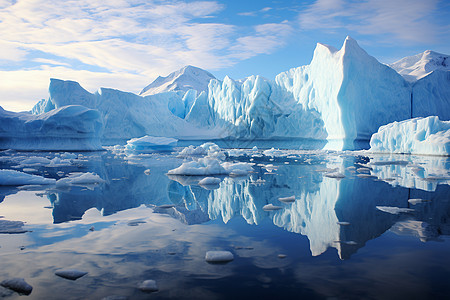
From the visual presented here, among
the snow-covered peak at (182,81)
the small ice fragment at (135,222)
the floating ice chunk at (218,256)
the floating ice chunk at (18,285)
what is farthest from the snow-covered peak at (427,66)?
the snow-covered peak at (182,81)

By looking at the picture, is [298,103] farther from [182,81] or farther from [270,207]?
[182,81]

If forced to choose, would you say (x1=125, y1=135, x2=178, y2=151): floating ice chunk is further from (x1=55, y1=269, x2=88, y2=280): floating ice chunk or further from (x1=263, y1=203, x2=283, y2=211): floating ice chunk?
(x1=55, y1=269, x2=88, y2=280): floating ice chunk

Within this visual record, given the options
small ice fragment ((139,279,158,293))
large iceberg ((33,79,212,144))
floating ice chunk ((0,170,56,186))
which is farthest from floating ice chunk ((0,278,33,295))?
large iceberg ((33,79,212,144))

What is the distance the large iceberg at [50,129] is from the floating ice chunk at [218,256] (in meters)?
18.6

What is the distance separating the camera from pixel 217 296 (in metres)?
1.73

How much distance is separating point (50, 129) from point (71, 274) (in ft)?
62.8

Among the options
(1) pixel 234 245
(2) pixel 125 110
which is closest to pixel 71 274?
(1) pixel 234 245

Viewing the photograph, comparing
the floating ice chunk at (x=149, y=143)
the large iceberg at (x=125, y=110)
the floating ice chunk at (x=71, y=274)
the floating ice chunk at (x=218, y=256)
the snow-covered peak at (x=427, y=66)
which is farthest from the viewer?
the large iceberg at (x=125, y=110)

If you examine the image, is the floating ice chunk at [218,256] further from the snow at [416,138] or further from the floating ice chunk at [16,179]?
the snow at [416,138]

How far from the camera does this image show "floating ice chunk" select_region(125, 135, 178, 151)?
847 inches

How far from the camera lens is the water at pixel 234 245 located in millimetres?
1828

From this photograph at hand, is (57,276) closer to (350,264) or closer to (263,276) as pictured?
(263,276)

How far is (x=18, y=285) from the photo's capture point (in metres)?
1.82

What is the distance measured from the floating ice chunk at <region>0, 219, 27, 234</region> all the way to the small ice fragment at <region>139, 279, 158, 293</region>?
1783mm
